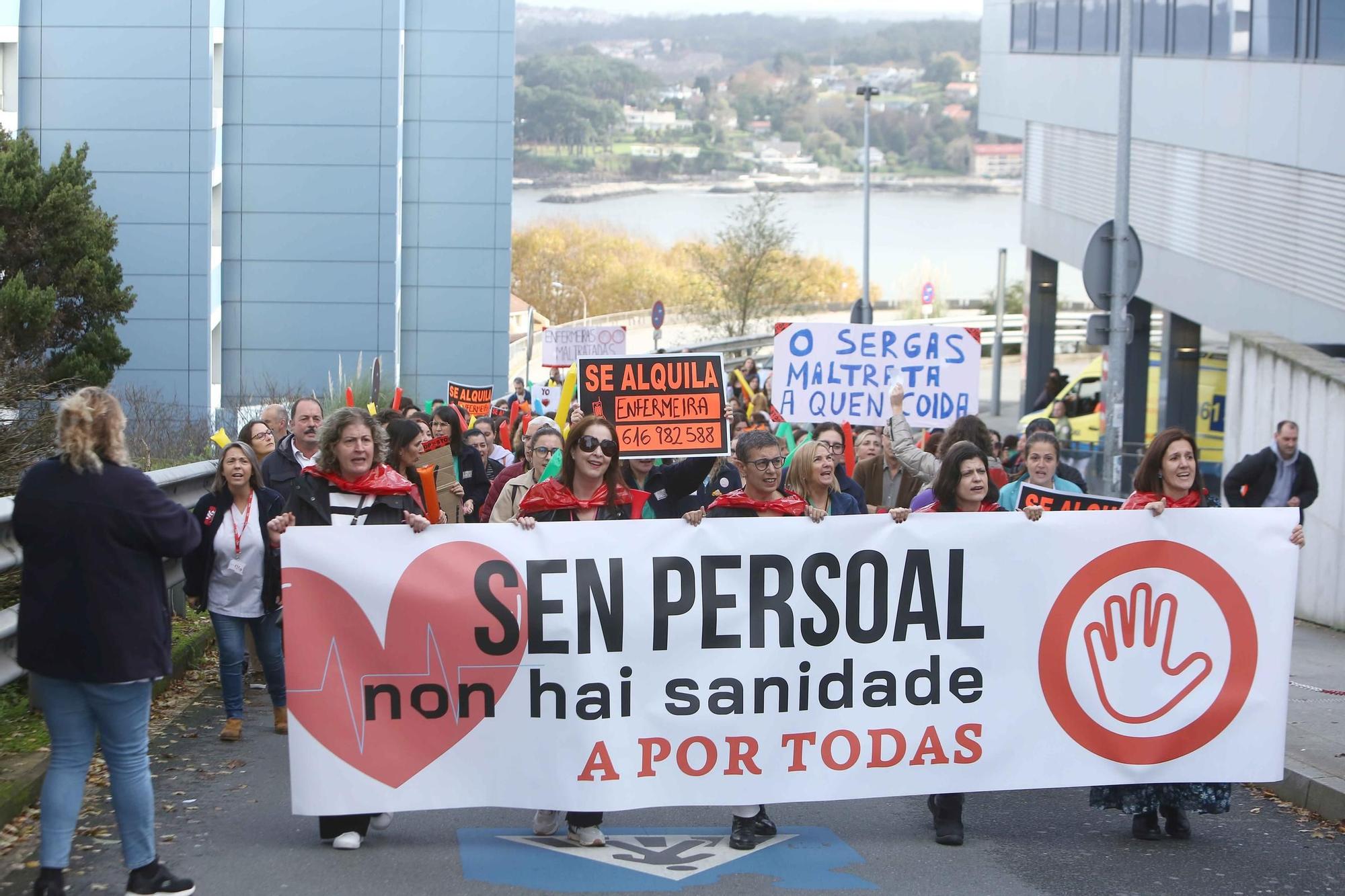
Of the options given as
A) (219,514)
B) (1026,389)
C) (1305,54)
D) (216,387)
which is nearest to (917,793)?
(219,514)

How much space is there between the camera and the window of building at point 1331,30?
21797 millimetres

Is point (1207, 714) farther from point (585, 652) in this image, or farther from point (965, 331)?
point (965, 331)

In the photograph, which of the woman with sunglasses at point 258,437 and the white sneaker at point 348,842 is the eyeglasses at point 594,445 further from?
the woman with sunglasses at point 258,437

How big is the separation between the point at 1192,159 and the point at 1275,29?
4209 mm

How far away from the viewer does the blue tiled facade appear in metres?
40.8

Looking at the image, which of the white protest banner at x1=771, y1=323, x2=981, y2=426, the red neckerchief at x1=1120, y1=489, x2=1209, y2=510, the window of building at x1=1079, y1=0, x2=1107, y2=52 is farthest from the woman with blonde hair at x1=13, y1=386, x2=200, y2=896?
the window of building at x1=1079, y1=0, x2=1107, y2=52

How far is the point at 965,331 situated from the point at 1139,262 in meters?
2.85

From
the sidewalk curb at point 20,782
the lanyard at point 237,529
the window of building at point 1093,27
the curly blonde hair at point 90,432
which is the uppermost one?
the window of building at point 1093,27

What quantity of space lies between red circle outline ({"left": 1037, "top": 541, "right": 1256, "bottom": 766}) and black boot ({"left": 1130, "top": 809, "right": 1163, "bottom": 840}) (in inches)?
10.3

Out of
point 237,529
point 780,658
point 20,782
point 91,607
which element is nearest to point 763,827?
point 780,658

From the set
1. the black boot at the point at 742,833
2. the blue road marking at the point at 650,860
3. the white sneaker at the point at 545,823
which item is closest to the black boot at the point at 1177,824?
the blue road marking at the point at 650,860

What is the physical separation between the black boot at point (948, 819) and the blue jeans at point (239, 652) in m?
3.73

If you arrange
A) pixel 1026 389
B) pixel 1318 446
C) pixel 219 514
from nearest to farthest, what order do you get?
pixel 219 514 → pixel 1318 446 → pixel 1026 389

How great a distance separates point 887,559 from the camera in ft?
23.7
